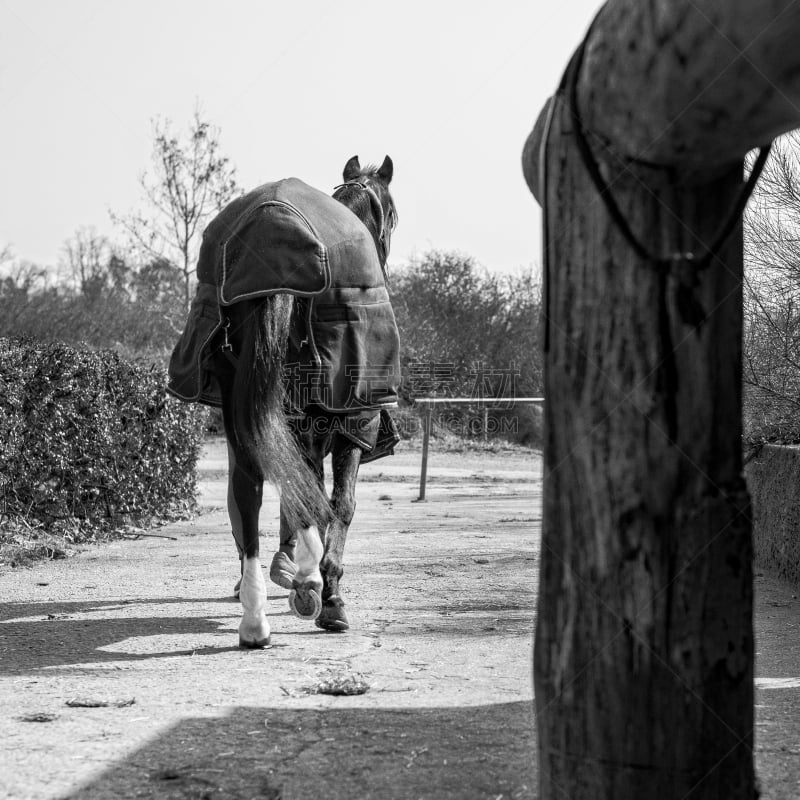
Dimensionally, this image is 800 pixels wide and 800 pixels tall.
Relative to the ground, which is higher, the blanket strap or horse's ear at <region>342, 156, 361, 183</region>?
horse's ear at <region>342, 156, 361, 183</region>

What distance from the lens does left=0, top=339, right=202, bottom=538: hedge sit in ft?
26.9

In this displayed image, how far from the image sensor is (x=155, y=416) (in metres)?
10.4

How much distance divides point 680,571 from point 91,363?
7.58m

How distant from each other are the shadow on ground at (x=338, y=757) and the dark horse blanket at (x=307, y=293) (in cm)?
193

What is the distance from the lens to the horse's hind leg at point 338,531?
5.29 meters

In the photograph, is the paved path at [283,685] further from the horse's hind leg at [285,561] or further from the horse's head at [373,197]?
the horse's head at [373,197]

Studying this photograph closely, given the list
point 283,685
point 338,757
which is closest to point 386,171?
point 283,685

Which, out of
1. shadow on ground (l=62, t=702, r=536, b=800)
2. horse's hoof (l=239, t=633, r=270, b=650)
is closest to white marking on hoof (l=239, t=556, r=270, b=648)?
horse's hoof (l=239, t=633, r=270, b=650)

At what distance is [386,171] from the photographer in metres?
6.59

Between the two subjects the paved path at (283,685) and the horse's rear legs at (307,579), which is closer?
the paved path at (283,685)

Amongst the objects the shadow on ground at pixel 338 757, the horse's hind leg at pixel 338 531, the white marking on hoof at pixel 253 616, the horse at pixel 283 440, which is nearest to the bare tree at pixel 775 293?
the horse at pixel 283 440

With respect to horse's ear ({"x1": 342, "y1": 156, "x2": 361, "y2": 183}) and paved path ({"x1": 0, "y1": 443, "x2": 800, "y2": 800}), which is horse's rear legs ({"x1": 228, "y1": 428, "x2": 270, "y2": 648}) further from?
horse's ear ({"x1": 342, "y1": 156, "x2": 361, "y2": 183})

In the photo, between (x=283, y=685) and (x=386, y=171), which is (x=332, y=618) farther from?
(x=386, y=171)

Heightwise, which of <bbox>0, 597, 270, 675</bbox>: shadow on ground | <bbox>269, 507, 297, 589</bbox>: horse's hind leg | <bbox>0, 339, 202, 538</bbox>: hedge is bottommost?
<bbox>0, 597, 270, 675</bbox>: shadow on ground
